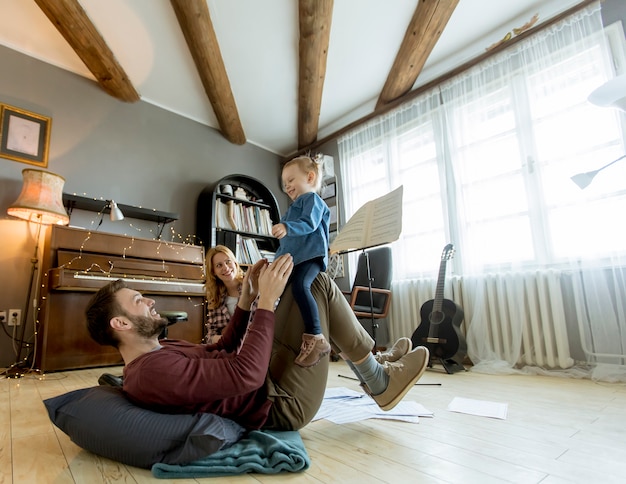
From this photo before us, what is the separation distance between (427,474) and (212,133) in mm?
3971

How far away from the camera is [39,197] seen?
8.01 ft

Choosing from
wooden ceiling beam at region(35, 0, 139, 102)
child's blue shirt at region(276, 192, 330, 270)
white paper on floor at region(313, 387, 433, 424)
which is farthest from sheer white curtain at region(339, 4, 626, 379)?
wooden ceiling beam at region(35, 0, 139, 102)

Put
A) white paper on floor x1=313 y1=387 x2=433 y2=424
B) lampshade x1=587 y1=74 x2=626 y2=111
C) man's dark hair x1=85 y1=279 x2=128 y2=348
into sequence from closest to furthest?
1. man's dark hair x1=85 y1=279 x2=128 y2=348
2. white paper on floor x1=313 y1=387 x2=433 y2=424
3. lampshade x1=587 y1=74 x2=626 y2=111

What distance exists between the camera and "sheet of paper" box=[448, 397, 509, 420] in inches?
55.2

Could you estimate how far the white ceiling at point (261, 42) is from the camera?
8.41 feet

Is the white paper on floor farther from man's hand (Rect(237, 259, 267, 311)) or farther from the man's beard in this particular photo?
the man's beard

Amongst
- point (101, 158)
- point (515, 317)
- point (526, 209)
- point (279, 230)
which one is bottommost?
point (515, 317)

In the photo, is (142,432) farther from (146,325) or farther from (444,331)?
(444,331)

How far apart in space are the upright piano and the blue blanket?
1.99 meters

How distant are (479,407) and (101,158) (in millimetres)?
3422

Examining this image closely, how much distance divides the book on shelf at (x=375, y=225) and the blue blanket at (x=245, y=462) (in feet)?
4.36

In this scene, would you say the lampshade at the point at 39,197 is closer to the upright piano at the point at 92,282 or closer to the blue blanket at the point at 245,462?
the upright piano at the point at 92,282

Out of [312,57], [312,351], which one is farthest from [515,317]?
[312,57]

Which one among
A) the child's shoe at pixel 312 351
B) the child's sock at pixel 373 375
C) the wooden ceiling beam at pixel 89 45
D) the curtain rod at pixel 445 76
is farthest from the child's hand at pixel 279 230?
the curtain rod at pixel 445 76
